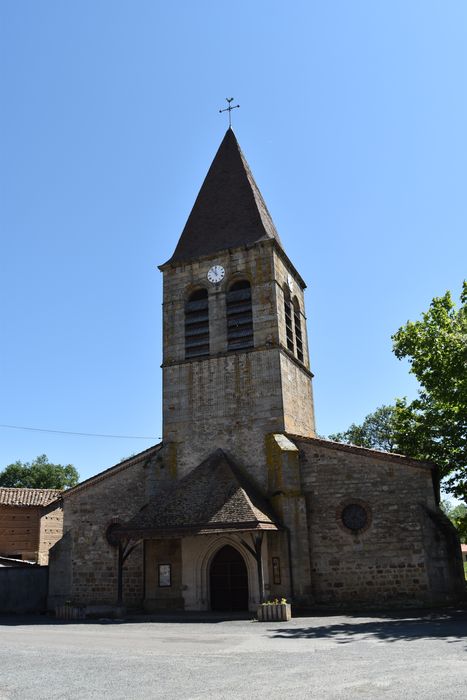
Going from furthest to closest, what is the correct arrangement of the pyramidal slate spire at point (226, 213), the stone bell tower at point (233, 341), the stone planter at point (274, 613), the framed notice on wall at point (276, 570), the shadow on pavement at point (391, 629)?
the pyramidal slate spire at point (226, 213) < the stone bell tower at point (233, 341) < the framed notice on wall at point (276, 570) < the stone planter at point (274, 613) < the shadow on pavement at point (391, 629)

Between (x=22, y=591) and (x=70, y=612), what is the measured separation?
401 centimetres

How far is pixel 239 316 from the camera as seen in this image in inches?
845

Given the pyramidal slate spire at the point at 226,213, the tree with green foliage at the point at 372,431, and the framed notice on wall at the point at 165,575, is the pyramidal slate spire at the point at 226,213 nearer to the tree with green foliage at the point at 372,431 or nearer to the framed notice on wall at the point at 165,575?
the framed notice on wall at the point at 165,575

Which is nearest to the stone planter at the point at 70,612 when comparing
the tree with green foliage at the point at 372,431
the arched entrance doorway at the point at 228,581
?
the arched entrance doorway at the point at 228,581

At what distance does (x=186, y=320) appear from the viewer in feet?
72.9

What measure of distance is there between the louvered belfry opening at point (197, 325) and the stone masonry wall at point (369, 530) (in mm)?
6156

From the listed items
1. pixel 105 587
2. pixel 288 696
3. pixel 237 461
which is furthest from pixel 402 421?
pixel 288 696

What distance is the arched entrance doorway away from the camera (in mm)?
17719

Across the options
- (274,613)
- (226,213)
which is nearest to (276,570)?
(274,613)

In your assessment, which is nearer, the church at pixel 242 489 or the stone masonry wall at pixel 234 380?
the church at pixel 242 489

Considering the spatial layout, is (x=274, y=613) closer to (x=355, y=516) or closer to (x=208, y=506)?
(x=208, y=506)

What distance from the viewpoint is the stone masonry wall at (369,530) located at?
1662 centimetres

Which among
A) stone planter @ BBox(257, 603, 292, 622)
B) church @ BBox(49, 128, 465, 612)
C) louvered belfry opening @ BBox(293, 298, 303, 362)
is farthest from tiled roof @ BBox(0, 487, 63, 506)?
stone planter @ BBox(257, 603, 292, 622)

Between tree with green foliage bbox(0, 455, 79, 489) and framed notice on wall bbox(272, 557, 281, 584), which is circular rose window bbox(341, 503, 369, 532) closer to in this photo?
framed notice on wall bbox(272, 557, 281, 584)
